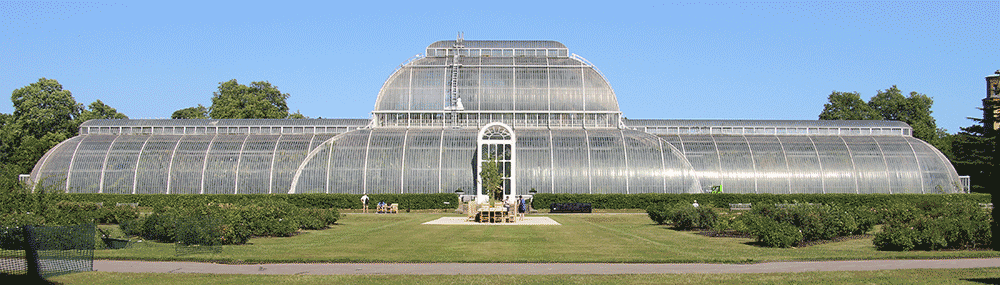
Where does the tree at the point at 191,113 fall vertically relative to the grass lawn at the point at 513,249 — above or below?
above

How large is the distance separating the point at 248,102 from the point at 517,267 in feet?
274

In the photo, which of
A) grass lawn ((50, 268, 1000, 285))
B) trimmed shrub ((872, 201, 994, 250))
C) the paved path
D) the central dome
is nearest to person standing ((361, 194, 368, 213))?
the central dome

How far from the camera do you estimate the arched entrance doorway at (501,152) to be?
2660 inches

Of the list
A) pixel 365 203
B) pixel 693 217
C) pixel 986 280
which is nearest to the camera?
pixel 986 280

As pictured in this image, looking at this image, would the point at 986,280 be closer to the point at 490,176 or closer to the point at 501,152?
the point at 490,176

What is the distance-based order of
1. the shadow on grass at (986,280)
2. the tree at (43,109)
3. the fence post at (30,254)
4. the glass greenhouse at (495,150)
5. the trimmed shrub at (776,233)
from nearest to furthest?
the fence post at (30,254) < the shadow on grass at (986,280) < the trimmed shrub at (776,233) < the glass greenhouse at (495,150) < the tree at (43,109)

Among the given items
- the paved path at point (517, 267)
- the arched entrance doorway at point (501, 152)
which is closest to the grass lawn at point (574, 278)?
the paved path at point (517, 267)

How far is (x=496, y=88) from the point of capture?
258ft

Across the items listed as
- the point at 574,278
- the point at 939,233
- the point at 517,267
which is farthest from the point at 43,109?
the point at 939,233

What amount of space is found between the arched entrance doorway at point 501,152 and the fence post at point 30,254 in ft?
158

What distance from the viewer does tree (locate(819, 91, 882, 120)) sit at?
105 meters

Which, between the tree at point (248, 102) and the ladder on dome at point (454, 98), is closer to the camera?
the ladder on dome at point (454, 98)

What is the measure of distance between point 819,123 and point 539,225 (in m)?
46.2

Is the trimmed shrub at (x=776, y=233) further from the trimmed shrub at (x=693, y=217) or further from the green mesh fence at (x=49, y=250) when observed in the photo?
the green mesh fence at (x=49, y=250)
